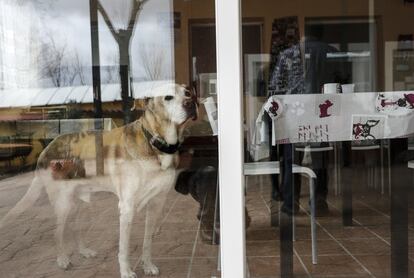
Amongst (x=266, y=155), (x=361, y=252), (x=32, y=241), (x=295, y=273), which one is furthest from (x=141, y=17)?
(x=361, y=252)

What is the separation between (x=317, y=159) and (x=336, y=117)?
1092 millimetres

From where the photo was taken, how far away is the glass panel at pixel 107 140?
2.44 meters

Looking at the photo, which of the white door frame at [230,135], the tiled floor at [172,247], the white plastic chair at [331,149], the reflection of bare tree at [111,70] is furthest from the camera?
the white plastic chair at [331,149]

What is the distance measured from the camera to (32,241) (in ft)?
8.75

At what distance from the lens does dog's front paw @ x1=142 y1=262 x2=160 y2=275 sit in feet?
7.92

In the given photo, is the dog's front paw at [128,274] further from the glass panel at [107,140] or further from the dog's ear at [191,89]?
the dog's ear at [191,89]

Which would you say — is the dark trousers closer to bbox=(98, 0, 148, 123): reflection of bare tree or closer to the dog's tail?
bbox=(98, 0, 148, 123): reflection of bare tree

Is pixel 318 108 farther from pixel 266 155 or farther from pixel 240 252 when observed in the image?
pixel 240 252

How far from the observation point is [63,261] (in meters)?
2.51

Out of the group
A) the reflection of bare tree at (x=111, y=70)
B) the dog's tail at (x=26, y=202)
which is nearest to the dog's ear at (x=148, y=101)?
the reflection of bare tree at (x=111, y=70)

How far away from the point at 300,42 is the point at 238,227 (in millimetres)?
2020

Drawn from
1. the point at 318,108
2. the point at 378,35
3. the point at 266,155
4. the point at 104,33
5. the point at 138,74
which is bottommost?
the point at 266,155

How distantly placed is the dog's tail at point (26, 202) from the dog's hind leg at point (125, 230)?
47 centimetres

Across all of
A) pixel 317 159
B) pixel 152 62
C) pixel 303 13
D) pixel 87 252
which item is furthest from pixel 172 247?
pixel 303 13
